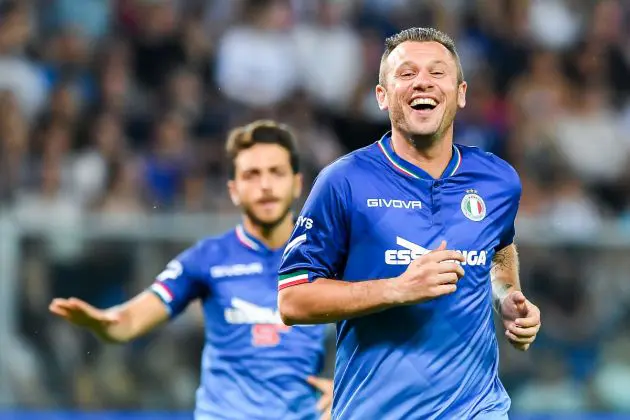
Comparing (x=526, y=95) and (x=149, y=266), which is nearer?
(x=149, y=266)

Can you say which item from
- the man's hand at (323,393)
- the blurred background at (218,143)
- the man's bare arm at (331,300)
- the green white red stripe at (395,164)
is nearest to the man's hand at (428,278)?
the man's bare arm at (331,300)

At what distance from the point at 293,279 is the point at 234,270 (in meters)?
2.15

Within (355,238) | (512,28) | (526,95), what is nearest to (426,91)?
(355,238)

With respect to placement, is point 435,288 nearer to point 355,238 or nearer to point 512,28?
point 355,238

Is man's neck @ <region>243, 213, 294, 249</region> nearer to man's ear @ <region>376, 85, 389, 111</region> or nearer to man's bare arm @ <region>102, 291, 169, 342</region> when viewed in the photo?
man's bare arm @ <region>102, 291, 169, 342</region>

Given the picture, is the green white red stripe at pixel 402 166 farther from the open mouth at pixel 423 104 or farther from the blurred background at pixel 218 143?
the blurred background at pixel 218 143

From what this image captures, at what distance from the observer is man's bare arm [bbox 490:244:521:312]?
4.75 meters

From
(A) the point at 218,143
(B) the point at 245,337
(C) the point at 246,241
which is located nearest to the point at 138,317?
(B) the point at 245,337

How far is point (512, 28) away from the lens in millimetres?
12898

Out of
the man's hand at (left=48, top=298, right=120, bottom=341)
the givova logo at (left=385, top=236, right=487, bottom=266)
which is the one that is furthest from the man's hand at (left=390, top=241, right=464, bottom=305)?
the man's hand at (left=48, top=298, right=120, bottom=341)

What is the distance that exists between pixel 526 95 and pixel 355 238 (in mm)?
8111

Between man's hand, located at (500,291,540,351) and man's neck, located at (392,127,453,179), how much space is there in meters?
0.53

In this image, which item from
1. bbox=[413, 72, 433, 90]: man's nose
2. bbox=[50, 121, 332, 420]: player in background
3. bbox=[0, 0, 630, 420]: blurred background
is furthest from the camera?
bbox=[0, 0, 630, 420]: blurred background

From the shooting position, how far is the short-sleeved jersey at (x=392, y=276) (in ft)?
14.2
